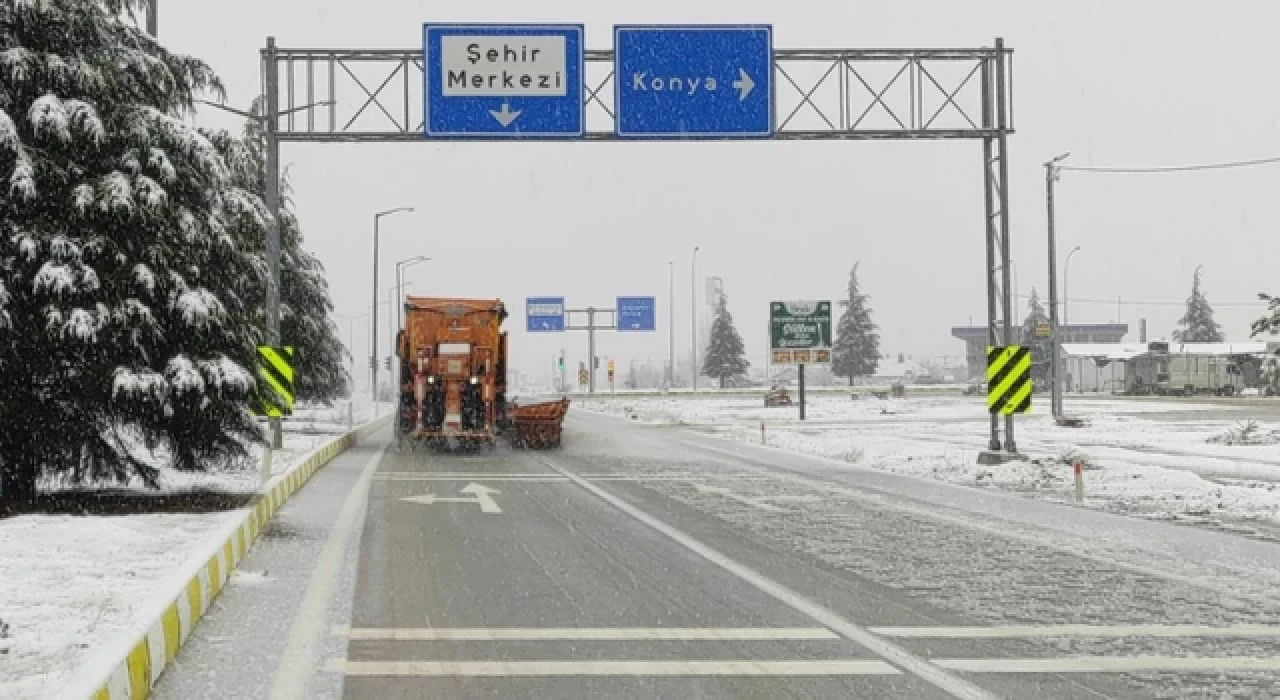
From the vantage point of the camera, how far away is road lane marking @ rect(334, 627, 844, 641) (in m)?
7.37

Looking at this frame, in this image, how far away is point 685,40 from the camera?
23.4m

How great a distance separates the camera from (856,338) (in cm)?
10925

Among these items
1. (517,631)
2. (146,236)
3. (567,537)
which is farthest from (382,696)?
(146,236)

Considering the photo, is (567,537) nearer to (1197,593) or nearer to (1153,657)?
(1197,593)

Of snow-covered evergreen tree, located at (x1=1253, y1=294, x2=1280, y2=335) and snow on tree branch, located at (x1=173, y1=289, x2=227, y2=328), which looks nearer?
snow on tree branch, located at (x1=173, y1=289, x2=227, y2=328)

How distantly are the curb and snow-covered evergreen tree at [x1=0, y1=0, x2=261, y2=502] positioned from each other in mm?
1714

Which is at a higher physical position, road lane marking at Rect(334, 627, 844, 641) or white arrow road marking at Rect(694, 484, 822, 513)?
road lane marking at Rect(334, 627, 844, 641)

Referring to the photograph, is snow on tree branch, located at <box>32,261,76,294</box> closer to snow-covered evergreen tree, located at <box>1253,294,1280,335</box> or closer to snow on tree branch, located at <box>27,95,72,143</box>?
snow on tree branch, located at <box>27,95,72,143</box>

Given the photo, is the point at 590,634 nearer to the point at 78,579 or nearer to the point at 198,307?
the point at 78,579

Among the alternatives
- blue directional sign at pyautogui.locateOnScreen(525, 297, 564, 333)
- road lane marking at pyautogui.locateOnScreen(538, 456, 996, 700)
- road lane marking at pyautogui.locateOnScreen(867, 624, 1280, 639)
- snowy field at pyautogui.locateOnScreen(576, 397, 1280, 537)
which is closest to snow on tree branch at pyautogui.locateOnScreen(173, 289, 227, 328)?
road lane marking at pyautogui.locateOnScreen(538, 456, 996, 700)

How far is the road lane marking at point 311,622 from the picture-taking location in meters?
6.25

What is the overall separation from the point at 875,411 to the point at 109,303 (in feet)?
152

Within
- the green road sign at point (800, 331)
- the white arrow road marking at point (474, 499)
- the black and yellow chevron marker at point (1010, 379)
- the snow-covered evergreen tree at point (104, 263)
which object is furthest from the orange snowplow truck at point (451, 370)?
the green road sign at point (800, 331)

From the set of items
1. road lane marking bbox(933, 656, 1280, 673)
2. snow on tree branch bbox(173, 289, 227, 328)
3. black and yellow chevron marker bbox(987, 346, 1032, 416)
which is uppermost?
snow on tree branch bbox(173, 289, 227, 328)
